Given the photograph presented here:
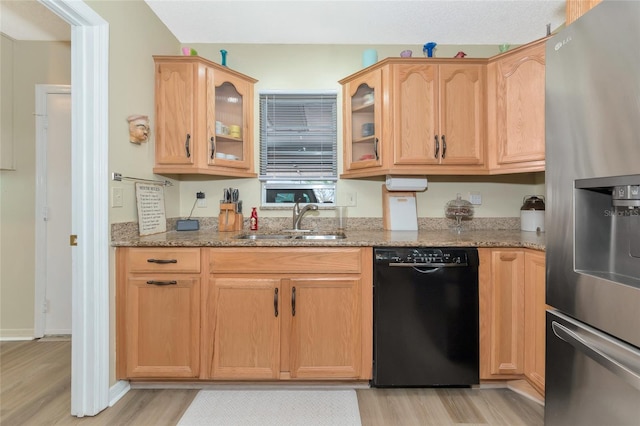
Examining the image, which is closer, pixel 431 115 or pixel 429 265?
pixel 429 265

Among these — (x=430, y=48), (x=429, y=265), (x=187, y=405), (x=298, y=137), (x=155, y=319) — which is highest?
(x=430, y=48)

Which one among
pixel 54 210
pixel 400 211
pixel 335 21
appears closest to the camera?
pixel 335 21

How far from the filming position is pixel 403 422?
162 cm

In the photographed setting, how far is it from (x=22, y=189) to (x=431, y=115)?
10.7 ft

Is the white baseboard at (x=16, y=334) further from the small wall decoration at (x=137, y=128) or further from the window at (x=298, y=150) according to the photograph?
the window at (x=298, y=150)

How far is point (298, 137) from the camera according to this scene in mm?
2586

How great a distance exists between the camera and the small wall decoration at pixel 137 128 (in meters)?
1.95

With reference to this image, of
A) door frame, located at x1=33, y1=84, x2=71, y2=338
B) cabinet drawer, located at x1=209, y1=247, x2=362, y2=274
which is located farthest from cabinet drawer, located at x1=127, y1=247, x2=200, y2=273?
door frame, located at x1=33, y1=84, x2=71, y2=338

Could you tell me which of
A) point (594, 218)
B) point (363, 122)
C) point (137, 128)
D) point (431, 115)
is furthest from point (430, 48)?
point (137, 128)

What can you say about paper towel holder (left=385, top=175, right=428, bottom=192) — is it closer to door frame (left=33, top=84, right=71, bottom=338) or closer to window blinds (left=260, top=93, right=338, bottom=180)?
window blinds (left=260, top=93, right=338, bottom=180)

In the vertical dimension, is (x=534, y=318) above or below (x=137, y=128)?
below

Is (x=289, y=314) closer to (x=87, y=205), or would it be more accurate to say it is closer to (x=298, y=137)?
(x=87, y=205)

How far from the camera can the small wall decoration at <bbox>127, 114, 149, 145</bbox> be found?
6.39 ft

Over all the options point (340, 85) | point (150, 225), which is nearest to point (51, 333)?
point (150, 225)
